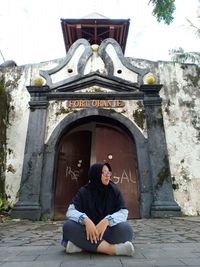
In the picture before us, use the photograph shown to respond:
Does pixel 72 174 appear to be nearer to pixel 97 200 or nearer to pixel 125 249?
pixel 97 200

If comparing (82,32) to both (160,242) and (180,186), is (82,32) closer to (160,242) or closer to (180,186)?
(180,186)

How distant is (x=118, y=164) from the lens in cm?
804

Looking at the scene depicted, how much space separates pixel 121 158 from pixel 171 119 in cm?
182

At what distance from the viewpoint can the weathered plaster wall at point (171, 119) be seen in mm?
7637

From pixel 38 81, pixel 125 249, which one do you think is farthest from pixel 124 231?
pixel 38 81

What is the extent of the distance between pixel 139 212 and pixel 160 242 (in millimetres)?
3852

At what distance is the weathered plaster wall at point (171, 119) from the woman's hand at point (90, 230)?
5.11 meters

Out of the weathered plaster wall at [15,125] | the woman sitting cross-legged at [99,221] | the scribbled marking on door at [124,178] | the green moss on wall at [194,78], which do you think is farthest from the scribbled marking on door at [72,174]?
the woman sitting cross-legged at [99,221]

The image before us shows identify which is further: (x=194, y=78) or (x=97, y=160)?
(x=194, y=78)

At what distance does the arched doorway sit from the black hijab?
4671mm

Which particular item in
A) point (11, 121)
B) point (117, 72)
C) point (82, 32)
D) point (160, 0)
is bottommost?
point (11, 121)

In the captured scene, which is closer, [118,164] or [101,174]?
[101,174]

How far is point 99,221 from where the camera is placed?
302cm

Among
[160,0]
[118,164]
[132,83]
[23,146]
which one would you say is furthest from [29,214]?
[160,0]
